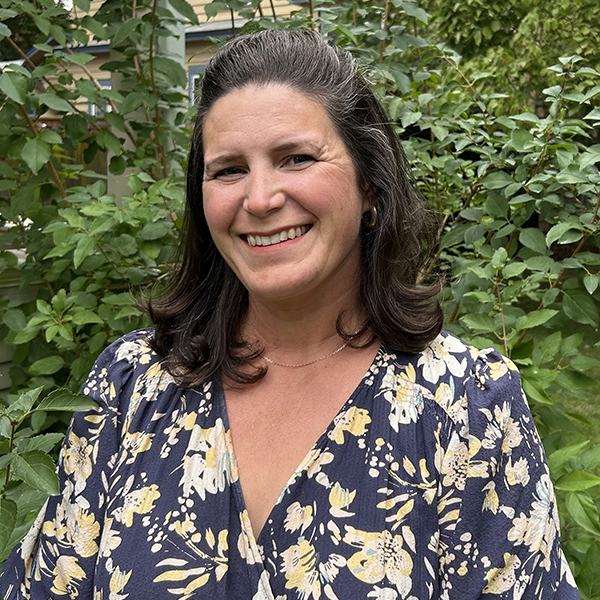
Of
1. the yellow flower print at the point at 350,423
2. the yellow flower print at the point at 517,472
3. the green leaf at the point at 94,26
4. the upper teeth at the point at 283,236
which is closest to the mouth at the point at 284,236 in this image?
the upper teeth at the point at 283,236

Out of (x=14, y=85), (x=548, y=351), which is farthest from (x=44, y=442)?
(x=14, y=85)

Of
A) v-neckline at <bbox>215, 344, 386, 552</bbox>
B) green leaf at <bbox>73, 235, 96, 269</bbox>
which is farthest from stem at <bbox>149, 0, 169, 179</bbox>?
v-neckline at <bbox>215, 344, 386, 552</bbox>

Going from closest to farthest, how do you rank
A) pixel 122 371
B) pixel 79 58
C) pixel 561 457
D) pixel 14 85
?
pixel 122 371 → pixel 561 457 → pixel 14 85 → pixel 79 58

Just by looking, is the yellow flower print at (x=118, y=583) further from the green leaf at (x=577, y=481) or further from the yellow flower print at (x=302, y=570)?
the green leaf at (x=577, y=481)

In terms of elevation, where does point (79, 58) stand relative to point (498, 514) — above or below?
above

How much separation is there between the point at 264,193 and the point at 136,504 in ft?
2.07

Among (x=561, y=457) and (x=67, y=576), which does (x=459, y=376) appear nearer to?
(x=561, y=457)

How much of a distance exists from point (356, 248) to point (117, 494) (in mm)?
691

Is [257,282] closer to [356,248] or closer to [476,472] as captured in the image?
[356,248]

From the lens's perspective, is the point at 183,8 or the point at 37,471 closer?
the point at 37,471

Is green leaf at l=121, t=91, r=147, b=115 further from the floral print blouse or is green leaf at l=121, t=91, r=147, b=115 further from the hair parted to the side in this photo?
the floral print blouse

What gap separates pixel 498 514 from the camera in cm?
136

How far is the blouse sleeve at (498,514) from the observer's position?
1.35m

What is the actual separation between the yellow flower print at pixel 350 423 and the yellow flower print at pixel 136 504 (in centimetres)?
35
